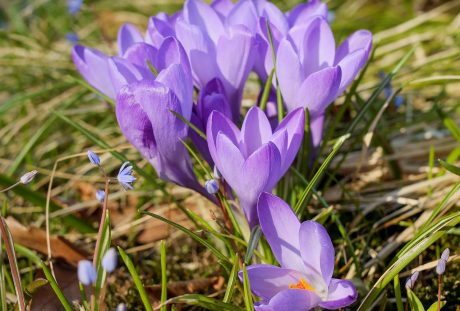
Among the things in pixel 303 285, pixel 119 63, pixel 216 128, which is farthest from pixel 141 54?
pixel 303 285

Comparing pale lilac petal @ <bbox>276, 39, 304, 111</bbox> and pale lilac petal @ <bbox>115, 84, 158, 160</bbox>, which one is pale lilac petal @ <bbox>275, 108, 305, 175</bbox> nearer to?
pale lilac petal @ <bbox>276, 39, 304, 111</bbox>

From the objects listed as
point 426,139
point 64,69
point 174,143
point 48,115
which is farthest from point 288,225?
point 64,69

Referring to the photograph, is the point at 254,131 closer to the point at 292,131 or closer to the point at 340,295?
the point at 292,131

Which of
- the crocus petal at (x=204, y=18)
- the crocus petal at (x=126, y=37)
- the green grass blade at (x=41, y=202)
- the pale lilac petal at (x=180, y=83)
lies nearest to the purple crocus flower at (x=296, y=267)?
the pale lilac petal at (x=180, y=83)

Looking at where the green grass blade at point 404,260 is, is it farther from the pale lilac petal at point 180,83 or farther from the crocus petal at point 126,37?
the crocus petal at point 126,37

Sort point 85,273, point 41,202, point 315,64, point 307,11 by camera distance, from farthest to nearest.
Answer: point 41,202 < point 307,11 < point 315,64 < point 85,273
